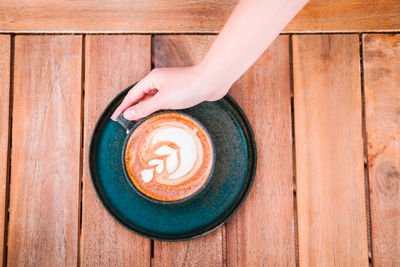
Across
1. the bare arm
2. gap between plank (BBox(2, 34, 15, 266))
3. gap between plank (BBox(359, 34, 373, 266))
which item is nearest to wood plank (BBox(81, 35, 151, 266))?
the bare arm

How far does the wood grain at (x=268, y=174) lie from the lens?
82cm

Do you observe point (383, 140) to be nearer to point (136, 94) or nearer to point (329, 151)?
point (329, 151)

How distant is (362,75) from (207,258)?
0.70m

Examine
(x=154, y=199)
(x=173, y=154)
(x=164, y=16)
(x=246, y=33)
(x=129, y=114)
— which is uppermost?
(x=164, y=16)

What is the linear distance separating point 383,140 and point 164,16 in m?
0.74

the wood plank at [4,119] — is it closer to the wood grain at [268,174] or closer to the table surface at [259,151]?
the table surface at [259,151]

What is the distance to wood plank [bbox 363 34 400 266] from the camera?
0.83 m

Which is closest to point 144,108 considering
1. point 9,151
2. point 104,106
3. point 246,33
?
point 104,106

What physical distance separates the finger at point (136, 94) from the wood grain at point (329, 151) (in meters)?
0.43

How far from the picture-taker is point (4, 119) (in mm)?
829

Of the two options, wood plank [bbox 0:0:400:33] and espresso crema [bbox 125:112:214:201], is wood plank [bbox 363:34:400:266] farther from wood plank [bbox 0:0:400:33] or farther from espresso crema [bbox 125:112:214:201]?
espresso crema [bbox 125:112:214:201]

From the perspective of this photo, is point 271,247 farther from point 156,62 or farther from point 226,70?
point 156,62

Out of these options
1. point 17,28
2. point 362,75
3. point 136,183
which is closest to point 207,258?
point 136,183

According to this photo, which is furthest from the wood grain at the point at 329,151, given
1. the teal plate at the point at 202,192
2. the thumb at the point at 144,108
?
the thumb at the point at 144,108
